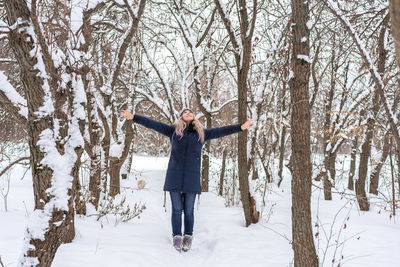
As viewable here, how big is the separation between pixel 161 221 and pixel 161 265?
6.34ft

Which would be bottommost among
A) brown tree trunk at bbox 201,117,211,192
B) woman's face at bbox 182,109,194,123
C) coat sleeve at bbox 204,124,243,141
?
brown tree trunk at bbox 201,117,211,192

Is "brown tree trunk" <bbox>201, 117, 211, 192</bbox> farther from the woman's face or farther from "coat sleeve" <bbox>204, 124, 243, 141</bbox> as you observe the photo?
the woman's face

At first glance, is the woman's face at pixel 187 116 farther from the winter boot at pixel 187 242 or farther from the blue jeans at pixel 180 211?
the winter boot at pixel 187 242

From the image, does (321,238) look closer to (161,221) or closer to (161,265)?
(161,265)

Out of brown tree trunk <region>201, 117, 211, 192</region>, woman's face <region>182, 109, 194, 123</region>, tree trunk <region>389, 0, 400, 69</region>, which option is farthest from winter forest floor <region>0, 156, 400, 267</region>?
brown tree trunk <region>201, 117, 211, 192</region>

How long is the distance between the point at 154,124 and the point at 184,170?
0.72m

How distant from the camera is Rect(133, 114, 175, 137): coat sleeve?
3879 millimetres

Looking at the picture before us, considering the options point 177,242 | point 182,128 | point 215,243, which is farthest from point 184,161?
point 215,243

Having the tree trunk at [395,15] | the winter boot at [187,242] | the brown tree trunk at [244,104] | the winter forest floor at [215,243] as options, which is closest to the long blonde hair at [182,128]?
the brown tree trunk at [244,104]

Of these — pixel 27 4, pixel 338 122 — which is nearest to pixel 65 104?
pixel 27 4

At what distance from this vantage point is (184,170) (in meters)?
3.83

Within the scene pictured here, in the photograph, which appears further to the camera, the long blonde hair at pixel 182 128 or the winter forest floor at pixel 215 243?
the long blonde hair at pixel 182 128

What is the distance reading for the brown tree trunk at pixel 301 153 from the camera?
2.62 metres

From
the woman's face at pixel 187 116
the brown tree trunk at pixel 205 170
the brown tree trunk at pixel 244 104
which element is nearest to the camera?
the woman's face at pixel 187 116
